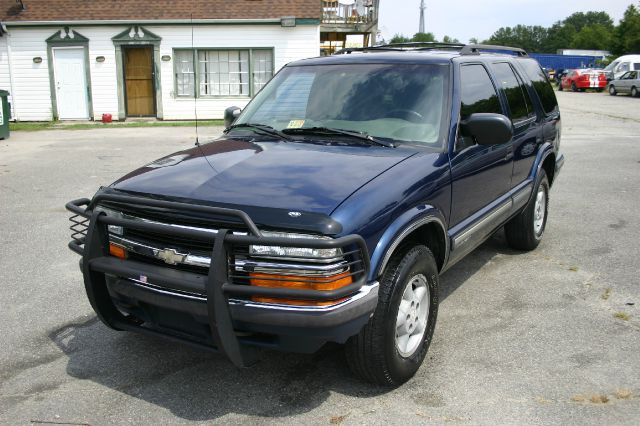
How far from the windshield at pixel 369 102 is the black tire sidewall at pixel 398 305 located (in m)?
0.91

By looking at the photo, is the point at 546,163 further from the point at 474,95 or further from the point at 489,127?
the point at 489,127

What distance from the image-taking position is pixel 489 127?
4.22 m

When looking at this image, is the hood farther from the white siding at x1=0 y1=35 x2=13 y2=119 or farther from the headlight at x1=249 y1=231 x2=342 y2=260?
the white siding at x1=0 y1=35 x2=13 y2=119

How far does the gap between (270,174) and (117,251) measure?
3.24 feet

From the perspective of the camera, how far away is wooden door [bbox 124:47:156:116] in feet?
68.5

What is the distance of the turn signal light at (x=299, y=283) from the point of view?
306 centimetres

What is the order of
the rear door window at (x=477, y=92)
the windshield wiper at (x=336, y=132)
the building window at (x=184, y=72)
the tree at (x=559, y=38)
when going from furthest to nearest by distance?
the tree at (x=559, y=38) → the building window at (x=184, y=72) → the rear door window at (x=477, y=92) → the windshield wiper at (x=336, y=132)

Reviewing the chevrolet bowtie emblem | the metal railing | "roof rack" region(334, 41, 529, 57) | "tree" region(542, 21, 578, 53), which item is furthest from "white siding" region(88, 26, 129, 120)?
"tree" region(542, 21, 578, 53)

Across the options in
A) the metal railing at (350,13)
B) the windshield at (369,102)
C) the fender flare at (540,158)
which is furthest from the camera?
→ the metal railing at (350,13)

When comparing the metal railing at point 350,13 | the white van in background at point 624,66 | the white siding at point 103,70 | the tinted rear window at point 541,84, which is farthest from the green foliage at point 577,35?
the tinted rear window at point 541,84

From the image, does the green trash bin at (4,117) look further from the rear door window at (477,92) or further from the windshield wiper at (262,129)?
the rear door window at (477,92)

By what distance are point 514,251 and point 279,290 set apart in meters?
4.14

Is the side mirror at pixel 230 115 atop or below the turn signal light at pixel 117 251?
atop

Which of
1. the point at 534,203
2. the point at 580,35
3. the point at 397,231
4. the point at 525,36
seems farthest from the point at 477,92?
the point at 525,36
